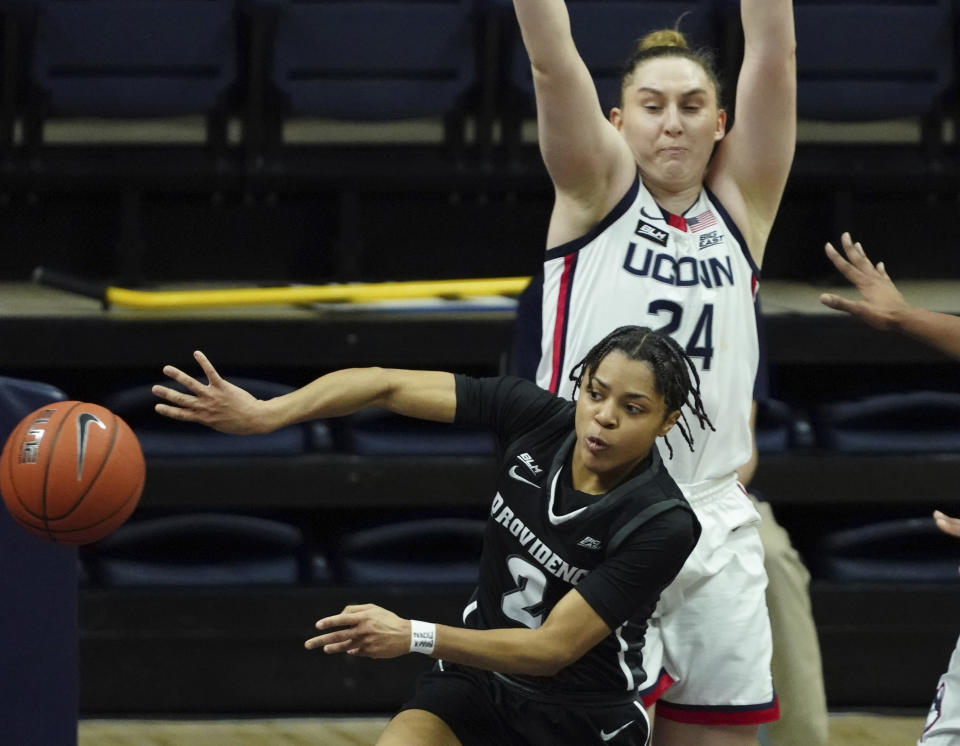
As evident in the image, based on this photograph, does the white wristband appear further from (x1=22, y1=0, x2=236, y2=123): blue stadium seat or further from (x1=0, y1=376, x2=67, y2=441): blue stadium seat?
(x1=22, y1=0, x2=236, y2=123): blue stadium seat

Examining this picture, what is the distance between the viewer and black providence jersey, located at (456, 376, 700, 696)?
246 centimetres

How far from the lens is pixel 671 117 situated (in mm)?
2734

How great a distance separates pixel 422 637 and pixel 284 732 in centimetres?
226

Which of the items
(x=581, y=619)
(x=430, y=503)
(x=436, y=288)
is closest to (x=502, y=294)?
(x=436, y=288)

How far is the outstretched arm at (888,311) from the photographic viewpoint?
2.89 metres

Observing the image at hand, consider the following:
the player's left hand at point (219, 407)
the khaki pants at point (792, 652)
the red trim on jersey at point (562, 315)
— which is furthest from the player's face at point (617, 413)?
the khaki pants at point (792, 652)

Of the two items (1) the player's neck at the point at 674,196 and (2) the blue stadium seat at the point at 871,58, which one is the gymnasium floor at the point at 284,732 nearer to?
(2) the blue stadium seat at the point at 871,58

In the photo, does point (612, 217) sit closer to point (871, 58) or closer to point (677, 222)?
point (677, 222)

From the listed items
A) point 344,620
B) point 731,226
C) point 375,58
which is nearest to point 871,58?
point 375,58

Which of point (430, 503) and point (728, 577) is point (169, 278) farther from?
point (728, 577)

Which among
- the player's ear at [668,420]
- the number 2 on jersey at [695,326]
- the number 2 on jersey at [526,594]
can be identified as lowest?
the number 2 on jersey at [526,594]

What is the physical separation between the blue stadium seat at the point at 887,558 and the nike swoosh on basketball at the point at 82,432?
2.49 metres

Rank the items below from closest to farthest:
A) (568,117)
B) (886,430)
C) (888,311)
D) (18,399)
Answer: (568,117), (888,311), (18,399), (886,430)

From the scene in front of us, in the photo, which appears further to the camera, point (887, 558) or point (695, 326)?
point (887, 558)
